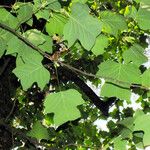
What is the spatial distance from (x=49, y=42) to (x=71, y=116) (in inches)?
19.9

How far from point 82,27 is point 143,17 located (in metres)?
0.36

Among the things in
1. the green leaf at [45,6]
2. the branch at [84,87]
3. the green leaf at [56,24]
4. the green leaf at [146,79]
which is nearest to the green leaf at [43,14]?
the green leaf at [45,6]

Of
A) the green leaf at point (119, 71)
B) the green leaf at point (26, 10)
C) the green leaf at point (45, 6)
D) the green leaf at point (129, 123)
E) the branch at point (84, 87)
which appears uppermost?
the branch at point (84, 87)

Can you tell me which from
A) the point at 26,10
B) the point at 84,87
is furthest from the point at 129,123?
the point at 84,87

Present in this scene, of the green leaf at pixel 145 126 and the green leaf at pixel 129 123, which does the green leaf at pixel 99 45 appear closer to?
the green leaf at pixel 129 123

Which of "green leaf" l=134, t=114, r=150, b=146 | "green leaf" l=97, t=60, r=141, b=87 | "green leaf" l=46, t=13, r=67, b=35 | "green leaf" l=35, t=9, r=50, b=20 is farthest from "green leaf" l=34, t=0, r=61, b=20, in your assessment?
"green leaf" l=134, t=114, r=150, b=146

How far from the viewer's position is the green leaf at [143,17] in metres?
1.70

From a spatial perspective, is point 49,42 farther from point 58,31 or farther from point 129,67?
point 129,67

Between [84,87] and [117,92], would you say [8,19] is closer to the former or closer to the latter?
[117,92]

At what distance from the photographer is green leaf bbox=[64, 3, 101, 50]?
1.59m

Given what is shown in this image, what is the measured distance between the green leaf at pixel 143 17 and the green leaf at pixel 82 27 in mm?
260

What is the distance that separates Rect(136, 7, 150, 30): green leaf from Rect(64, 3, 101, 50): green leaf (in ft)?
0.85

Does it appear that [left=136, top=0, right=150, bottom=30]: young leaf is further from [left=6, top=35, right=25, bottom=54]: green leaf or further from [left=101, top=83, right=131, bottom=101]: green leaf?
[left=6, top=35, right=25, bottom=54]: green leaf

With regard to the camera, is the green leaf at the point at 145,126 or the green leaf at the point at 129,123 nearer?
the green leaf at the point at 145,126
